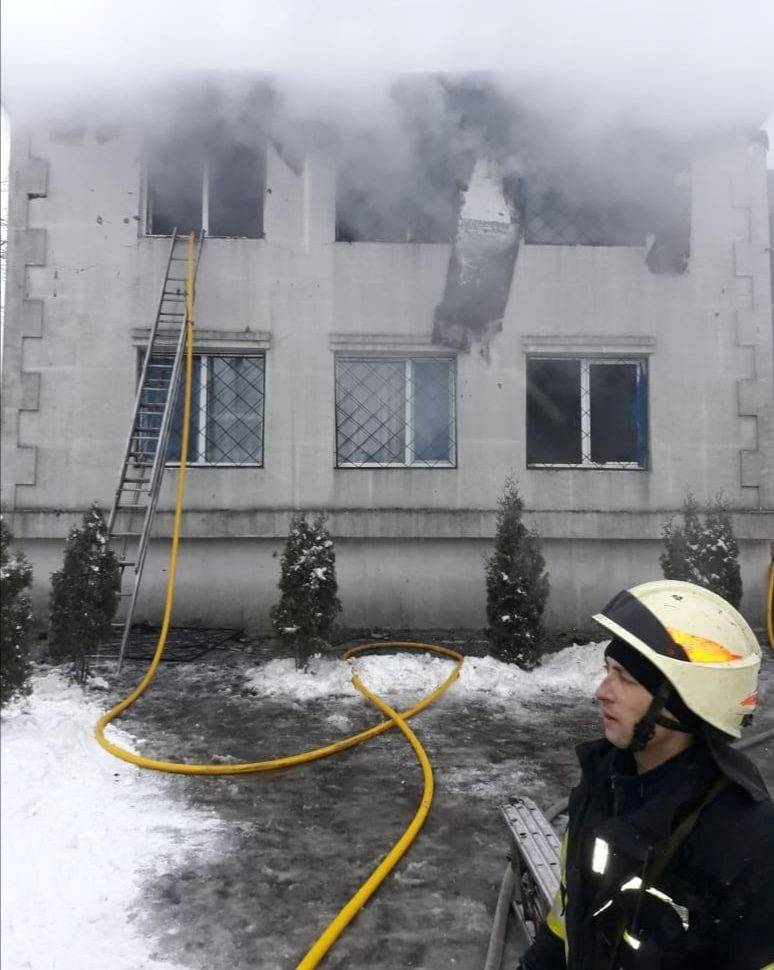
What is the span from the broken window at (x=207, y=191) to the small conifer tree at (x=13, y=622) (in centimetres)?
494

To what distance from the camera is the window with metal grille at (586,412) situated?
25.3 ft

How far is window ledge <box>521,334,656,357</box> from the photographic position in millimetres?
7625

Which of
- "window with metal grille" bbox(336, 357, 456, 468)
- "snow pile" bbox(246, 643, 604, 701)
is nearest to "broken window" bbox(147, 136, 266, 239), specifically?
"window with metal grille" bbox(336, 357, 456, 468)

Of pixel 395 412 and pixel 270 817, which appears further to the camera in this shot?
pixel 395 412

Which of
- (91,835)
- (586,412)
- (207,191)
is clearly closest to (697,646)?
(91,835)

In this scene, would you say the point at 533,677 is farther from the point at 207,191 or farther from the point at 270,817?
the point at 207,191

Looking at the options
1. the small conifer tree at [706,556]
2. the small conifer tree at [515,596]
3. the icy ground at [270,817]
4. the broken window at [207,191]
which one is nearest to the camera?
the icy ground at [270,817]

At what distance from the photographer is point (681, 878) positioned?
1.08 meters

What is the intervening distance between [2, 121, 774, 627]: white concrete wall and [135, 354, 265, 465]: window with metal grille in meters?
0.27

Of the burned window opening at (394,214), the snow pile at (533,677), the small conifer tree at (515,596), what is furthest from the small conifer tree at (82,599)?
the burned window opening at (394,214)

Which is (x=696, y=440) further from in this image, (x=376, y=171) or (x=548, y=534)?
(x=376, y=171)

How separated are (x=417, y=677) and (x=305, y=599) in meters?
1.18

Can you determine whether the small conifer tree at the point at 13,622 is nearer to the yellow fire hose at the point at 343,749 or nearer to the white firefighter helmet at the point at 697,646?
the yellow fire hose at the point at 343,749

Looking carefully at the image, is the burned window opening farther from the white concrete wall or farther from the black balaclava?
the black balaclava
